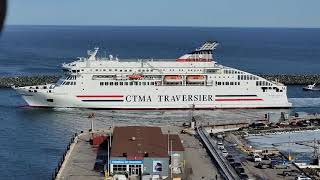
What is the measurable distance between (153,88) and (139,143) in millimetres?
18143

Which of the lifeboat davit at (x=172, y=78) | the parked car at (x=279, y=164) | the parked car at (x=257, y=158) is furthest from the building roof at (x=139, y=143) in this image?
the lifeboat davit at (x=172, y=78)

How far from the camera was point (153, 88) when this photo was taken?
3734 cm

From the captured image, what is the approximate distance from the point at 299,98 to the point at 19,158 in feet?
84.7

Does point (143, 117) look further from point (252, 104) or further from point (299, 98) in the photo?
point (299, 98)

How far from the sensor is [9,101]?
A: 39.2m

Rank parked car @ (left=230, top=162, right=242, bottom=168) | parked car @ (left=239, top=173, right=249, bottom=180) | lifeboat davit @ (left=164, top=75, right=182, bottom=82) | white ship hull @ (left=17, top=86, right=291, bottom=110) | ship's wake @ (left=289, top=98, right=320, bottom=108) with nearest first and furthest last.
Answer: parked car @ (left=239, top=173, right=249, bottom=180)
parked car @ (left=230, top=162, right=242, bottom=168)
white ship hull @ (left=17, top=86, right=291, bottom=110)
lifeboat davit @ (left=164, top=75, right=182, bottom=82)
ship's wake @ (left=289, top=98, right=320, bottom=108)

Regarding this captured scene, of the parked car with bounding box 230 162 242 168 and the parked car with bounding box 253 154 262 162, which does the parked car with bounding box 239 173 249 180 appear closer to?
the parked car with bounding box 230 162 242 168

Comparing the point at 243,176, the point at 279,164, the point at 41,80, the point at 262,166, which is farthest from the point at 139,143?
the point at 41,80

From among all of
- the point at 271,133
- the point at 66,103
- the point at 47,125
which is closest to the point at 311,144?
the point at 271,133

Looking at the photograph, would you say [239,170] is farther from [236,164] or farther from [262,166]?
[262,166]

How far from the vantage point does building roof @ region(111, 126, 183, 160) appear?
58.4 ft

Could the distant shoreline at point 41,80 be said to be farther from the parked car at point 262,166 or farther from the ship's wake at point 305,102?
the parked car at point 262,166

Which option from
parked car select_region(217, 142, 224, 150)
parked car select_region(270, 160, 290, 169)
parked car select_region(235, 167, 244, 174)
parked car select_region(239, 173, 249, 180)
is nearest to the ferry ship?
parked car select_region(217, 142, 224, 150)

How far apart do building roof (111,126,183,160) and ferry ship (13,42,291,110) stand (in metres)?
14.5
